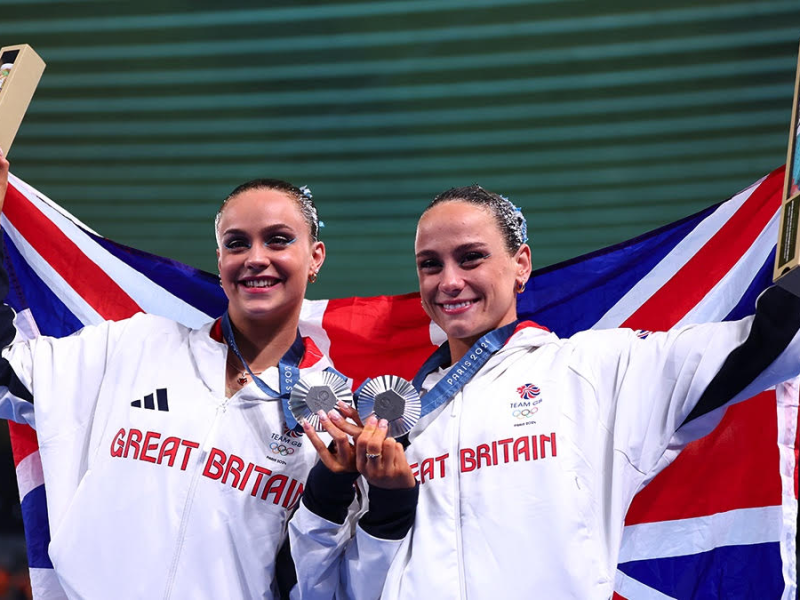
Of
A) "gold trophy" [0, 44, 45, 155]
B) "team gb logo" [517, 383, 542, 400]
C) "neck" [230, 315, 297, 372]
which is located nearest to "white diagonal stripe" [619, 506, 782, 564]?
"team gb logo" [517, 383, 542, 400]

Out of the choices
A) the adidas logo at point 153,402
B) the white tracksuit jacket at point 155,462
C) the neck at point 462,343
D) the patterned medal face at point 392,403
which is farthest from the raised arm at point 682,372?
the adidas logo at point 153,402

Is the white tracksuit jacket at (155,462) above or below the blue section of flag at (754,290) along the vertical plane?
below

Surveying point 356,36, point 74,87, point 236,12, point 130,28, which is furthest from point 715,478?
point 74,87

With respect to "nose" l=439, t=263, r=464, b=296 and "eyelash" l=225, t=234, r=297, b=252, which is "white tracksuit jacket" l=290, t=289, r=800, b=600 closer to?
"nose" l=439, t=263, r=464, b=296

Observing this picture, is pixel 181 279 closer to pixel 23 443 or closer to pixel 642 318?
pixel 23 443

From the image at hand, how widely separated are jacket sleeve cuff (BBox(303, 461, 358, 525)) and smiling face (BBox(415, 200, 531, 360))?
54 cm

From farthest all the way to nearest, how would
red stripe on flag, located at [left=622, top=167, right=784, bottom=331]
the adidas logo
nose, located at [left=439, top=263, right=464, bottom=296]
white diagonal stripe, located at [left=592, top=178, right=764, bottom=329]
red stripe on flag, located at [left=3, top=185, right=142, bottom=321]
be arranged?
red stripe on flag, located at [left=3, top=185, right=142, bottom=321] < white diagonal stripe, located at [left=592, top=178, right=764, bottom=329] < red stripe on flag, located at [left=622, top=167, right=784, bottom=331] < the adidas logo < nose, located at [left=439, top=263, right=464, bottom=296]

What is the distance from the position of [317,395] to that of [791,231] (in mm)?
1117

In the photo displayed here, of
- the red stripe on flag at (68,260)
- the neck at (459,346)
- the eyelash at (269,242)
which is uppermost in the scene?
the red stripe on flag at (68,260)

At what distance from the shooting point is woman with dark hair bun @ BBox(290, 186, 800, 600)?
2.09m

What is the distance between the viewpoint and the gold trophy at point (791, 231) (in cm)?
179

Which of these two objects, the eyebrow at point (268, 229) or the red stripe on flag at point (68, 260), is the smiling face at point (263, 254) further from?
the red stripe on flag at point (68, 260)

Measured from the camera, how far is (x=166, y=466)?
95.3 inches

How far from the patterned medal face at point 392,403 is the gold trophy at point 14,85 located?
1.28 m
